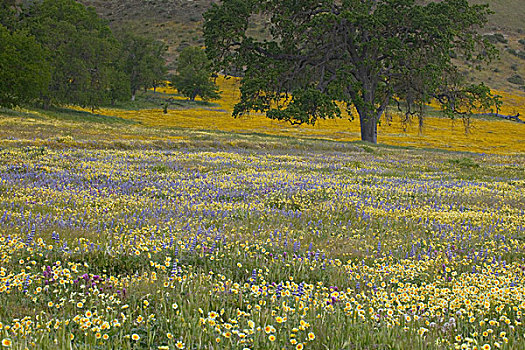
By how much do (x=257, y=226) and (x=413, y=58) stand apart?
2914 centimetres

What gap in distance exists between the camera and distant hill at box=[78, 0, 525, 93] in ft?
341

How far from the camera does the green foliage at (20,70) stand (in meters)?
35.9

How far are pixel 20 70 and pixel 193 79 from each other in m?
48.6

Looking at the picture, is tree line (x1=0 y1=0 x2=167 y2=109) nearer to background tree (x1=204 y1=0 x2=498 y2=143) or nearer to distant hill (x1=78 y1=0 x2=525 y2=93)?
Answer: background tree (x1=204 y1=0 x2=498 y2=143)

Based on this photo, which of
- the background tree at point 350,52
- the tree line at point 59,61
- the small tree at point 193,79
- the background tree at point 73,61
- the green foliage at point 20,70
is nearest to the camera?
the background tree at point 350,52

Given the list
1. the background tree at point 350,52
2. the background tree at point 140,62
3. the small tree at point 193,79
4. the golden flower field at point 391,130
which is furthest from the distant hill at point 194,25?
the background tree at point 350,52

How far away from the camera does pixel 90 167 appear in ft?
38.3

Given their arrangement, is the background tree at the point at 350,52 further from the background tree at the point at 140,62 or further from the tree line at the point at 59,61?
the background tree at the point at 140,62

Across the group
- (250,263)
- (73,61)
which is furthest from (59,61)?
(250,263)

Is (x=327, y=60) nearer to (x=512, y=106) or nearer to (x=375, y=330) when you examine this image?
(x=375, y=330)

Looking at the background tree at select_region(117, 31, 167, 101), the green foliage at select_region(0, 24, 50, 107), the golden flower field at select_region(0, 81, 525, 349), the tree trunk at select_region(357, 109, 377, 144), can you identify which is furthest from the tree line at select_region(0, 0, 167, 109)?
the golden flower field at select_region(0, 81, 525, 349)

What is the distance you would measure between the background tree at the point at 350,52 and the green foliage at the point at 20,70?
15.1m

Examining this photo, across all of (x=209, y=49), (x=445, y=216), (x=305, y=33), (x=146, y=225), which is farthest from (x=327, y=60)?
(x=146, y=225)

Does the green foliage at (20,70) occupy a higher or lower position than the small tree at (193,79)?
lower
